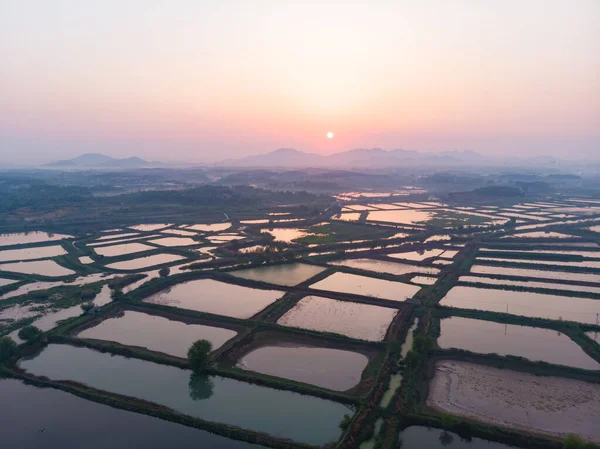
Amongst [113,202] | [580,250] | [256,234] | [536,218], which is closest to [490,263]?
[580,250]

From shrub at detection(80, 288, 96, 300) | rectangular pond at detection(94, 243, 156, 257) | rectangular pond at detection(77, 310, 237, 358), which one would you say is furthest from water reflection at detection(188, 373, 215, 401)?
rectangular pond at detection(94, 243, 156, 257)

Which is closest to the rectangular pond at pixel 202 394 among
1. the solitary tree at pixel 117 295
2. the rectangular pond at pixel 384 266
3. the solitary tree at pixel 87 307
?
the solitary tree at pixel 87 307

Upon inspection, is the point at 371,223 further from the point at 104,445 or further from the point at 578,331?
the point at 104,445

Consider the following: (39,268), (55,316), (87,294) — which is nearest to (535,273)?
(87,294)

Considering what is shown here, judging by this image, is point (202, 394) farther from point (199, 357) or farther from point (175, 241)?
point (175, 241)

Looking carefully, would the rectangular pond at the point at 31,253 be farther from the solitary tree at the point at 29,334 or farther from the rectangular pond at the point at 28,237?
the solitary tree at the point at 29,334
